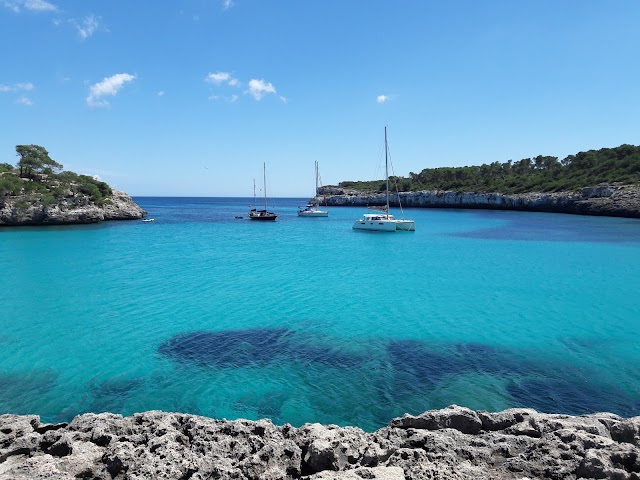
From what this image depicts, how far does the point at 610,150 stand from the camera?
10550 centimetres

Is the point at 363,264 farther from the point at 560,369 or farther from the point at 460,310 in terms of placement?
the point at 560,369

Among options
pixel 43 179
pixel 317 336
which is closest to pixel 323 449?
pixel 317 336

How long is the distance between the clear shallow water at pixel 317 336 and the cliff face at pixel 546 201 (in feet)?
→ 174

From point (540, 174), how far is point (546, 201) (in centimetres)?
2741

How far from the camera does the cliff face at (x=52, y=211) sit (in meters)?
59.3

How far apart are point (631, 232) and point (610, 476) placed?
58.1 metres

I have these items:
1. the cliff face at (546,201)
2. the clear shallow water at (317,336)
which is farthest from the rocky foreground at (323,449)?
the cliff face at (546,201)

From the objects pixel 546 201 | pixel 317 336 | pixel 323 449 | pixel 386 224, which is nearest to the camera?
pixel 323 449

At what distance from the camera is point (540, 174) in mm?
116188

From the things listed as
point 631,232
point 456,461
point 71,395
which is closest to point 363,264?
point 71,395

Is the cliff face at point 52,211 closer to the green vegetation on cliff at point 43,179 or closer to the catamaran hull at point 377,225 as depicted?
the green vegetation on cliff at point 43,179

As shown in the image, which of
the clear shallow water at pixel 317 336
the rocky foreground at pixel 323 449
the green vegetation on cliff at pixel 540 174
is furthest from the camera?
the green vegetation on cliff at pixel 540 174

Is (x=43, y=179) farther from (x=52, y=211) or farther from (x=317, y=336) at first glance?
(x=317, y=336)

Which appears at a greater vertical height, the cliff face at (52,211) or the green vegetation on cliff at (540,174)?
the green vegetation on cliff at (540,174)
